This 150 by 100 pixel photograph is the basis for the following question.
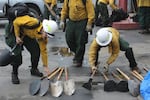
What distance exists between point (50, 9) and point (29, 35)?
7.37 m

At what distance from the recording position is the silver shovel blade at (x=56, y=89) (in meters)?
7.09

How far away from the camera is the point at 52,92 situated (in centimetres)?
716

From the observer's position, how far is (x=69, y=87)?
727cm

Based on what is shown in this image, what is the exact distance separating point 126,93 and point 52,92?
1138mm

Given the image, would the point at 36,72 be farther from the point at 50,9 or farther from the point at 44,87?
the point at 50,9

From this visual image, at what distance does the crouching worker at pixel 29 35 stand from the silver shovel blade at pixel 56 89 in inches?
28.9

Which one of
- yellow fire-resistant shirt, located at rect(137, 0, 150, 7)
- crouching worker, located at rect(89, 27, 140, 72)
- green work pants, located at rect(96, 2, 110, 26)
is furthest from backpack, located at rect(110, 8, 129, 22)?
crouching worker, located at rect(89, 27, 140, 72)

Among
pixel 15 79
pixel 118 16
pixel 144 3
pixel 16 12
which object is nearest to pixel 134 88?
pixel 15 79

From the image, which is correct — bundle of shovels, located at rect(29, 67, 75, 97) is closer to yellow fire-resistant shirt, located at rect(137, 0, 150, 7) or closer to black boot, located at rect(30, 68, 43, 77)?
black boot, located at rect(30, 68, 43, 77)

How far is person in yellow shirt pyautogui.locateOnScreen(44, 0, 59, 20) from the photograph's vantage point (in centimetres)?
1504

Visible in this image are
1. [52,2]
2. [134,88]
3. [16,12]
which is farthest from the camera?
[52,2]

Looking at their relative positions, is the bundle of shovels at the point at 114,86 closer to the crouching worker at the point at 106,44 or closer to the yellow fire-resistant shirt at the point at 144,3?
the crouching worker at the point at 106,44

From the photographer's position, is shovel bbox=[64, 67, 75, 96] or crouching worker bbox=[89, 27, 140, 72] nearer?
shovel bbox=[64, 67, 75, 96]

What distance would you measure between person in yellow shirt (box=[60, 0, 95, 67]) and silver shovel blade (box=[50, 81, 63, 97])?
185cm
